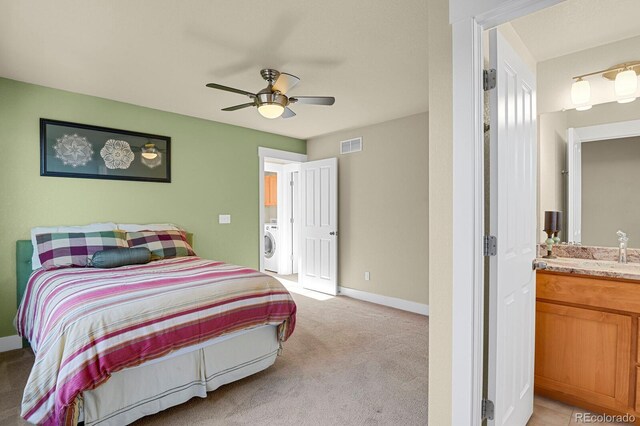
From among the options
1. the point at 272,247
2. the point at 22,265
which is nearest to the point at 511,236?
the point at 22,265

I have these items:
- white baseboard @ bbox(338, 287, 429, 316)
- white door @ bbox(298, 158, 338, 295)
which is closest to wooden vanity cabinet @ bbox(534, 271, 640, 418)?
white baseboard @ bbox(338, 287, 429, 316)

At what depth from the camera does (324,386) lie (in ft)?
7.88

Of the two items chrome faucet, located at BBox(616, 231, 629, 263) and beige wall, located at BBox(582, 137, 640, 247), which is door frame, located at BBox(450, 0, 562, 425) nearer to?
chrome faucet, located at BBox(616, 231, 629, 263)

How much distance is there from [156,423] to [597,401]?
2.69 meters

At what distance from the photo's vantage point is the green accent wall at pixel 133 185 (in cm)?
302

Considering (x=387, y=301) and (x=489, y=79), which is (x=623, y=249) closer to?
(x=489, y=79)

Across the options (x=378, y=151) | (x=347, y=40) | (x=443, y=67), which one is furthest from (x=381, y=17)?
(x=378, y=151)

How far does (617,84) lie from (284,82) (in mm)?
2351

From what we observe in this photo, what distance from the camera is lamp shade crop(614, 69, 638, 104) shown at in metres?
2.19

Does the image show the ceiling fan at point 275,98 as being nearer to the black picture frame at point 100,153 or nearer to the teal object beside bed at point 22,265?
the black picture frame at point 100,153

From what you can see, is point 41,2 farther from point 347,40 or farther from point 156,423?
point 156,423

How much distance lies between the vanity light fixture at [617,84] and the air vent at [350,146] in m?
2.70

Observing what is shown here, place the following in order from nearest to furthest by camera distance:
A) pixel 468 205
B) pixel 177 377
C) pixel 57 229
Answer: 1. pixel 468 205
2. pixel 177 377
3. pixel 57 229

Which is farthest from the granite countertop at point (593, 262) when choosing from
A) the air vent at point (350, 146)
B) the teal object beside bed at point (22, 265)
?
the teal object beside bed at point (22, 265)
